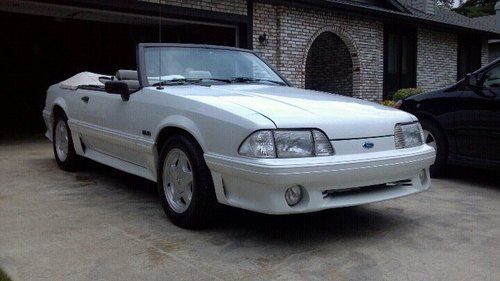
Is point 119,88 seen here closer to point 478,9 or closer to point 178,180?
point 178,180

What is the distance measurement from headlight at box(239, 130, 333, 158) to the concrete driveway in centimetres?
66

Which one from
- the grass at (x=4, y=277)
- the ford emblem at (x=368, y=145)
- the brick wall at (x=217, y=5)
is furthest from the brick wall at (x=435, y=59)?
the grass at (x=4, y=277)

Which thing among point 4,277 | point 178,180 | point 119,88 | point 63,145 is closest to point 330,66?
point 63,145

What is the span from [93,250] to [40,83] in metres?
14.9

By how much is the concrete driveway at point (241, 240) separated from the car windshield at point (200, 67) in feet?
3.84

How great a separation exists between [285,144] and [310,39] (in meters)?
9.56

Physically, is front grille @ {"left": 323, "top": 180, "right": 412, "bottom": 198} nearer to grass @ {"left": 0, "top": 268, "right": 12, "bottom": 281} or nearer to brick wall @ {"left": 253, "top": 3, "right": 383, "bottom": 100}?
grass @ {"left": 0, "top": 268, "right": 12, "bottom": 281}

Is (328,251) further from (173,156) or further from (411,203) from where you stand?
(411,203)

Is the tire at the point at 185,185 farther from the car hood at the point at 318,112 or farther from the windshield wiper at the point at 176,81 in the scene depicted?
the windshield wiper at the point at 176,81

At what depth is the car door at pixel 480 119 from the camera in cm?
552

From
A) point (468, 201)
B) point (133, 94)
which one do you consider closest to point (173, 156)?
point (133, 94)

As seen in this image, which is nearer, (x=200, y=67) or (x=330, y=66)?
(x=200, y=67)

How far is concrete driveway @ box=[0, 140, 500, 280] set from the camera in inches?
124

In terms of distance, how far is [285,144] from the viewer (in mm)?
3381
